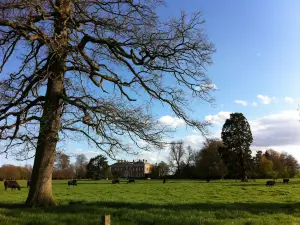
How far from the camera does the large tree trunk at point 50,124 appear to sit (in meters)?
12.6

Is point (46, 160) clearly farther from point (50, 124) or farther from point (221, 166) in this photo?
→ point (221, 166)

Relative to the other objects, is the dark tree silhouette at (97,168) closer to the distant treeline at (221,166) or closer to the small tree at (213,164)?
the distant treeline at (221,166)

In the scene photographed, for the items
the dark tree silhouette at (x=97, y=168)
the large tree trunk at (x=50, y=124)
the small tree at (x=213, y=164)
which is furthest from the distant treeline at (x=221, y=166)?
the large tree trunk at (x=50, y=124)

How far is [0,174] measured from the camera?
326ft

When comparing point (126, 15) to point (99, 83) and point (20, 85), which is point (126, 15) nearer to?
point (99, 83)

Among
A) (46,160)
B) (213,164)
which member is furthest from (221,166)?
(46,160)

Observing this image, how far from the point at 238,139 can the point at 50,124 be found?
61260 millimetres

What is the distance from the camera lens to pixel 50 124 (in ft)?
41.4

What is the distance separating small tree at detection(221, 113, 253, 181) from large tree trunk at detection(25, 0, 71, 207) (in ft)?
192

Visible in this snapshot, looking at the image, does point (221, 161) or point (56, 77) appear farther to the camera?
point (221, 161)

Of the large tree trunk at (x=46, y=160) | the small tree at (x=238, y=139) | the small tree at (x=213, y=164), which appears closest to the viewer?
the large tree trunk at (x=46, y=160)

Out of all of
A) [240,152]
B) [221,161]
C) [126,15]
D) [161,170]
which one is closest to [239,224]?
[126,15]

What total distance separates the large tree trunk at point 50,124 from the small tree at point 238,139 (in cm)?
5866

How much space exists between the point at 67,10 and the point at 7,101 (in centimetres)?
427
